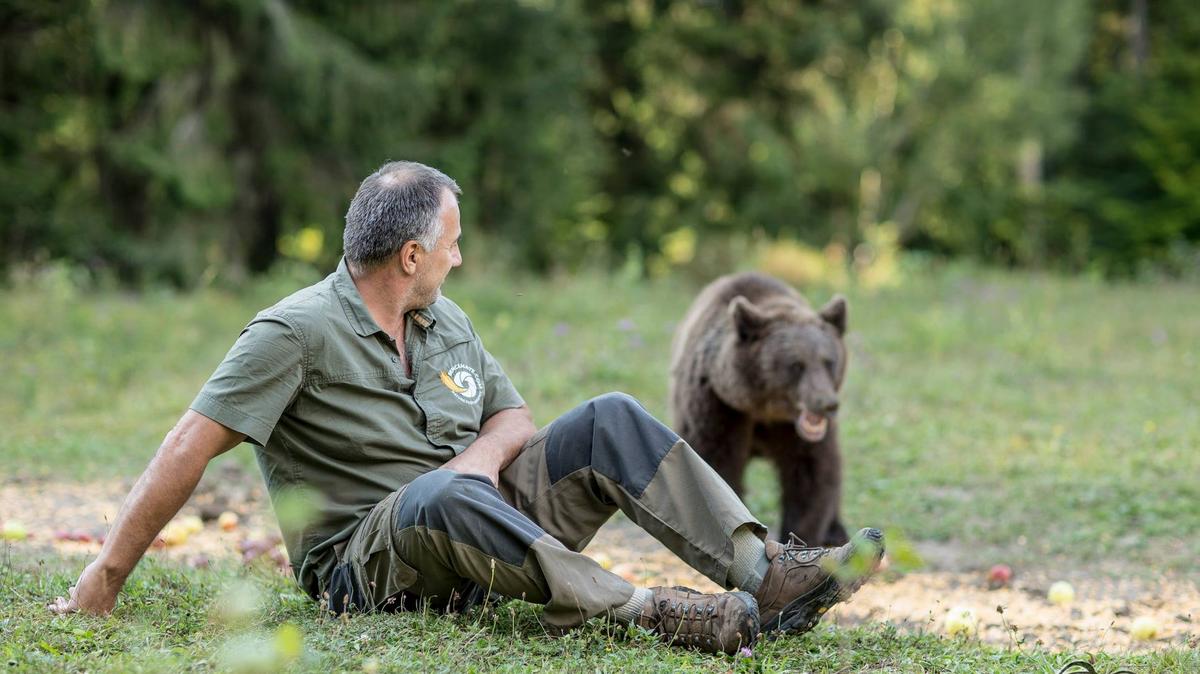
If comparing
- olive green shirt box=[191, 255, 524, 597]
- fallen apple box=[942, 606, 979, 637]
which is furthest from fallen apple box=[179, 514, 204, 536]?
fallen apple box=[942, 606, 979, 637]

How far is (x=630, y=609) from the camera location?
3717 mm

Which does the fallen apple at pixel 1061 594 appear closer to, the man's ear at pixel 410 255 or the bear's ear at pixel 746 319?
the bear's ear at pixel 746 319

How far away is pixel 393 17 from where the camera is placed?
15.5m

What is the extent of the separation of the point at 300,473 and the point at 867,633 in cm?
196

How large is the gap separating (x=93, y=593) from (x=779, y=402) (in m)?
3.59

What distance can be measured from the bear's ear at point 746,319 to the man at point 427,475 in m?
2.32

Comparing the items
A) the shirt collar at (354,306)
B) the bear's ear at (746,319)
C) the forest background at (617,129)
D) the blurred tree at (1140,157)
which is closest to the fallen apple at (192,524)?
the shirt collar at (354,306)

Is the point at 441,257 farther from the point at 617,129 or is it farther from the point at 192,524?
the point at 617,129

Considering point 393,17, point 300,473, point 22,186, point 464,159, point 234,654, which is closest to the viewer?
point 234,654

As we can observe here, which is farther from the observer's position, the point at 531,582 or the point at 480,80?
the point at 480,80

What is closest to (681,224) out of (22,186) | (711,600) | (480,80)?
(480,80)

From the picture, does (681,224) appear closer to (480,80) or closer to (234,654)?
(480,80)

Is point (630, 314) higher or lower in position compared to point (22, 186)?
lower

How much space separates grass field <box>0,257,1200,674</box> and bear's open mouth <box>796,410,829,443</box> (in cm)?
93
